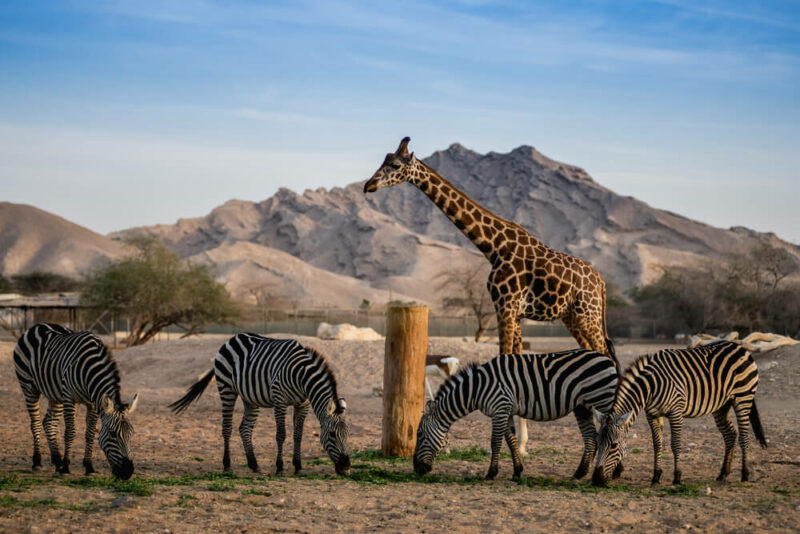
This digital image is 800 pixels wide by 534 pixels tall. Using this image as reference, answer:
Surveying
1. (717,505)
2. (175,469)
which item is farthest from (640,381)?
(175,469)

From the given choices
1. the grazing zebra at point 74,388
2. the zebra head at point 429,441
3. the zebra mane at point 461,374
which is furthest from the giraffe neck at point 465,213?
the grazing zebra at point 74,388

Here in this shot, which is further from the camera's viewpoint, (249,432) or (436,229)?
(436,229)

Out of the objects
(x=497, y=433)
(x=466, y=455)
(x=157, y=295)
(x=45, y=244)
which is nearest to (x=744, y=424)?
(x=497, y=433)

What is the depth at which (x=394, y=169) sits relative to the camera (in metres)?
9.23

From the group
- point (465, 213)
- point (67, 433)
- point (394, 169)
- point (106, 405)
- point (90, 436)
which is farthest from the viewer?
point (465, 213)

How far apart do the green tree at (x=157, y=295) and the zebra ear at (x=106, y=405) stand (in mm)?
24582

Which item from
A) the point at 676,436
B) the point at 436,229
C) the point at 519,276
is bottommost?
the point at 676,436

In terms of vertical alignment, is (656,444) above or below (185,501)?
above

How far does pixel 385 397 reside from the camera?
9922 mm

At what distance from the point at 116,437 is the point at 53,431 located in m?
1.40

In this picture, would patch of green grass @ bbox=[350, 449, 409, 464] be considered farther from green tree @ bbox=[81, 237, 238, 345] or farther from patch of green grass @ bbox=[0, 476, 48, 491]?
green tree @ bbox=[81, 237, 238, 345]

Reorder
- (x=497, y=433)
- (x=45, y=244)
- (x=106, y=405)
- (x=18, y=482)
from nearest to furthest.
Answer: (x=18, y=482), (x=106, y=405), (x=497, y=433), (x=45, y=244)

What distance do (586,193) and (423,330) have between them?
11191 cm

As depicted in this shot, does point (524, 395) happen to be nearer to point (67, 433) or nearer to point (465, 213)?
point (465, 213)
